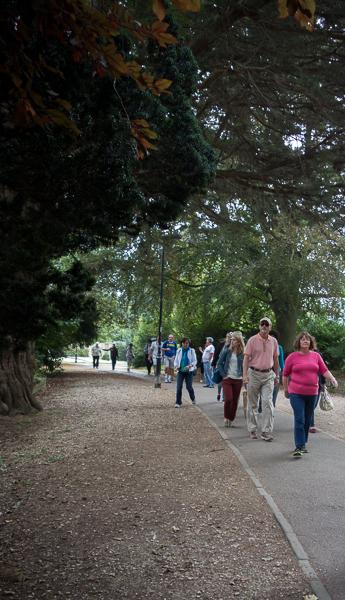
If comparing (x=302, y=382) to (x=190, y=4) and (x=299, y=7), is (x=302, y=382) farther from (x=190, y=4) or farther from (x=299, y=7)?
(x=190, y=4)

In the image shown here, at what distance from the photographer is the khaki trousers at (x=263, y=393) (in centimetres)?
886

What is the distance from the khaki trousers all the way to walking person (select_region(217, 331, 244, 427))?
3.57 ft

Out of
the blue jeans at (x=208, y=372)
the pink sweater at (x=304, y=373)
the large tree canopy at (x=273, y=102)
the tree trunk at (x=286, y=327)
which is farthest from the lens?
the tree trunk at (x=286, y=327)

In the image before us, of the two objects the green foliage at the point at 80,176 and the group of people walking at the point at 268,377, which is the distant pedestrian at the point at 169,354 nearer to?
the group of people walking at the point at 268,377

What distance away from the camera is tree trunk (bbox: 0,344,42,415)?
470 inches

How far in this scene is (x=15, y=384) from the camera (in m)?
12.2

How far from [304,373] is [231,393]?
2.78 meters

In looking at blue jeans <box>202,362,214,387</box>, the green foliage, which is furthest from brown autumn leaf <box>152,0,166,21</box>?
blue jeans <box>202,362,214,387</box>

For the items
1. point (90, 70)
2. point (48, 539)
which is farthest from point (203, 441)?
point (90, 70)

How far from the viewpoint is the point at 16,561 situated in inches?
170

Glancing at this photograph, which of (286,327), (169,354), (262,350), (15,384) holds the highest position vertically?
(286,327)

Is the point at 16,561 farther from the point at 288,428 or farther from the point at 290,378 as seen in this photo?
the point at 288,428

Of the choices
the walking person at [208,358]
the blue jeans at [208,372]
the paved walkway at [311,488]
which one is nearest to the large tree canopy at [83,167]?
the paved walkway at [311,488]

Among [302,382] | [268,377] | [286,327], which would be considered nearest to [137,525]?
[302,382]
